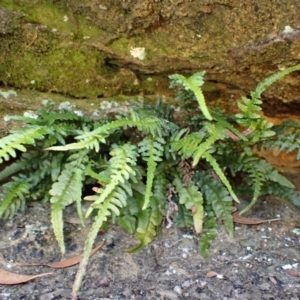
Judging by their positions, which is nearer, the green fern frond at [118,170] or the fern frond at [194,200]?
the green fern frond at [118,170]

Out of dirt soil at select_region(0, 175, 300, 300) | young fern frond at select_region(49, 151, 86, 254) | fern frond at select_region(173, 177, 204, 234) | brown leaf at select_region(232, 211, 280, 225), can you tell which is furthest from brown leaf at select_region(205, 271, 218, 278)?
young fern frond at select_region(49, 151, 86, 254)

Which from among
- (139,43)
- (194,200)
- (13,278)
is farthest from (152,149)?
(13,278)

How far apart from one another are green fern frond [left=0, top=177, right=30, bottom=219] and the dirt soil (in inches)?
2.3

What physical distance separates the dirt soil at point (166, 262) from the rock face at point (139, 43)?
0.70m

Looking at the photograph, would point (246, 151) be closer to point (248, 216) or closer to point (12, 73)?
point (248, 216)

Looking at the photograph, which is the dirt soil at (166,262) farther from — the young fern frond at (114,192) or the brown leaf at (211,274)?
the young fern frond at (114,192)

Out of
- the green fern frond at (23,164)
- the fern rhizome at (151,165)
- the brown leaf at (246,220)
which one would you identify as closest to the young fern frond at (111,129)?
the fern rhizome at (151,165)

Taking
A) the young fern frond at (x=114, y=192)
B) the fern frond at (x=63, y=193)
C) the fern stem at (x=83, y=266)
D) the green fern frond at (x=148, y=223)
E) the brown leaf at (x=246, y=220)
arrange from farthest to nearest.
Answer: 1. the brown leaf at (x=246, y=220)
2. the green fern frond at (x=148, y=223)
3. the fern frond at (x=63, y=193)
4. the young fern frond at (x=114, y=192)
5. the fern stem at (x=83, y=266)

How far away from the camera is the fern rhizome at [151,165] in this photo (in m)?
2.21

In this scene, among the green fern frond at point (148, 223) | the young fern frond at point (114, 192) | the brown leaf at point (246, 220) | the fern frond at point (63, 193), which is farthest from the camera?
the brown leaf at point (246, 220)

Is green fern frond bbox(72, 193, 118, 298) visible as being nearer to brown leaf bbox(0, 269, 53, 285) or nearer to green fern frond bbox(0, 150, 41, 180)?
brown leaf bbox(0, 269, 53, 285)

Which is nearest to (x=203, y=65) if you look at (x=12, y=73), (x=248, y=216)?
(x=248, y=216)

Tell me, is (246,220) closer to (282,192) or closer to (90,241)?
(282,192)

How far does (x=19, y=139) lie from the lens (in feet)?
7.00
